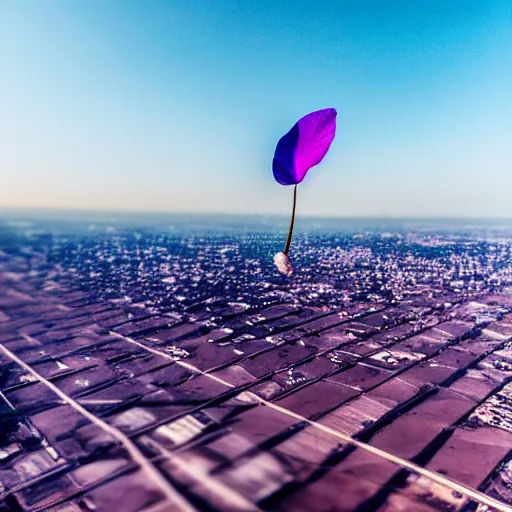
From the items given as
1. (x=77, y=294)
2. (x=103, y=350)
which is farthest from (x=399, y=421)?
(x=77, y=294)

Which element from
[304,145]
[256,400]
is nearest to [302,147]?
[304,145]

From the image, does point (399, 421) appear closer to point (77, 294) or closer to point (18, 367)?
point (18, 367)

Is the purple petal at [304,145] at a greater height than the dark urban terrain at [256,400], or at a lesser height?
greater

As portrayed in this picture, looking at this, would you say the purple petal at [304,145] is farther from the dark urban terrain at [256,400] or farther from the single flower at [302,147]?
the dark urban terrain at [256,400]

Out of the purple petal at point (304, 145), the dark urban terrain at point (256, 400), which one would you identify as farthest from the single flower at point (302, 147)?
the dark urban terrain at point (256, 400)

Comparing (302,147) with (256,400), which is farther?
(256,400)

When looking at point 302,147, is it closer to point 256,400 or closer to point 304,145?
point 304,145
